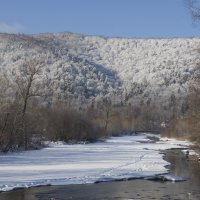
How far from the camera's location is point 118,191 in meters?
27.2

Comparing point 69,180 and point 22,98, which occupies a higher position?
point 22,98

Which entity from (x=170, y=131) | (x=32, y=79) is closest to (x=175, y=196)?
(x=32, y=79)

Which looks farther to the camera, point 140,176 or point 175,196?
point 140,176

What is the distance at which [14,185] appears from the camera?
2745 centimetres

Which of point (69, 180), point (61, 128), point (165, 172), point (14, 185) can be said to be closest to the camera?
point (14, 185)

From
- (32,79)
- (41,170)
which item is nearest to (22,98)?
(32,79)

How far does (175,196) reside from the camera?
83.8ft

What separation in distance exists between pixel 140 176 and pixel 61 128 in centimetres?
5737

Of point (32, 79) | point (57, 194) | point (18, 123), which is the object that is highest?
point (32, 79)

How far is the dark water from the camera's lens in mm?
24906

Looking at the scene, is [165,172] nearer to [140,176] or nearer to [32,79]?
[140,176]

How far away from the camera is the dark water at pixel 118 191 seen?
24.9m

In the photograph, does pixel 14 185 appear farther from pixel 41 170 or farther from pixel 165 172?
pixel 165 172

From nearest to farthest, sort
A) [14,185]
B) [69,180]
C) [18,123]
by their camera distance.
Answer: [14,185] < [69,180] < [18,123]
